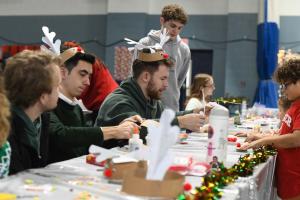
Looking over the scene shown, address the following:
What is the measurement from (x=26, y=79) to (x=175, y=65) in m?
2.76

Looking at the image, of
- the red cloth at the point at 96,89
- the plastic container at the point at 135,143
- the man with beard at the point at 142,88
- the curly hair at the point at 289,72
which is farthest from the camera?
the red cloth at the point at 96,89

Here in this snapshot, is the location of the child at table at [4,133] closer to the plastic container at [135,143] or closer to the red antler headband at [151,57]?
the plastic container at [135,143]

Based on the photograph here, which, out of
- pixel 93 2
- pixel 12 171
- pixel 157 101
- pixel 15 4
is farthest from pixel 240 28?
pixel 12 171

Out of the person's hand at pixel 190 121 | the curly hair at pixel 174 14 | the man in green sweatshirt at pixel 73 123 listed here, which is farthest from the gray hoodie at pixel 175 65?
the man in green sweatshirt at pixel 73 123

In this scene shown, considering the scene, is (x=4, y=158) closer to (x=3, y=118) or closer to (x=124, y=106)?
(x=3, y=118)

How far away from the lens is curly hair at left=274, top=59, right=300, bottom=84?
8.68 ft

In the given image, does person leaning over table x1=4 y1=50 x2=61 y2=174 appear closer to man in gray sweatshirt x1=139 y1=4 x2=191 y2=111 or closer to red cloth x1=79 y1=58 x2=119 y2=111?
red cloth x1=79 y1=58 x2=119 y2=111

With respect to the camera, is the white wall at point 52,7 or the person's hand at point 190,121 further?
the white wall at point 52,7

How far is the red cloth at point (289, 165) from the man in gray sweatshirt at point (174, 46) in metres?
1.87

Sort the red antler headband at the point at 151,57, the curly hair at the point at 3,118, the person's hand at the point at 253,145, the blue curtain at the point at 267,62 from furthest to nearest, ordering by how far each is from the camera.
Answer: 1. the blue curtain at the point at 267,62
2. the red antler headband at the point at 151,57
3. the person's hand at the point at 253,145
4. the curly hair at the point at 3,118

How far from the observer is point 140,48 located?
3.06 meters

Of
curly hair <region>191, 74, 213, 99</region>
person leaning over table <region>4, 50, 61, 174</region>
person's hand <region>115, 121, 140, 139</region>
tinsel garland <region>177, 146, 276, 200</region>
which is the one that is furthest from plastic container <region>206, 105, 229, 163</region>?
curly hair <region>191, 74, 213, 99</region>

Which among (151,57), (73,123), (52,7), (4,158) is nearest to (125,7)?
(52,7)

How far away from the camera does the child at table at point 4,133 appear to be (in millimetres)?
1505
